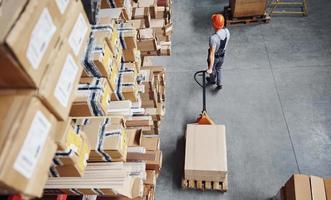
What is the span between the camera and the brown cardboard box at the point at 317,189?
150 inches

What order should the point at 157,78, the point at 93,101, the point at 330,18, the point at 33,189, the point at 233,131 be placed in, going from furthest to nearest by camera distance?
the point at 330,18
the point at 233,131
the point at 157,78
the point at 93,101
the point at 33,189

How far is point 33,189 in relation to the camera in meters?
1.45

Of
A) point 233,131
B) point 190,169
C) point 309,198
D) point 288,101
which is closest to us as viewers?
point 309,198

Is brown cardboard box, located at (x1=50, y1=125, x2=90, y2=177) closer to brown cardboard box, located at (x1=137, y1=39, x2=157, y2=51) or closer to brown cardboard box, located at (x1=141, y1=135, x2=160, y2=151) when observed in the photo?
brown cardboard box, located at (x1=141, y1=135, x2=160, y2=151)

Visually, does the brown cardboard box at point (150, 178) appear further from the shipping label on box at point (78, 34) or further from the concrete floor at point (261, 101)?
the shipping label on box at point (78, 34)

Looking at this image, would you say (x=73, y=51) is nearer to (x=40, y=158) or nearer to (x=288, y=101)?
(x=40, y=158)

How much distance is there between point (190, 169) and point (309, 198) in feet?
5.50

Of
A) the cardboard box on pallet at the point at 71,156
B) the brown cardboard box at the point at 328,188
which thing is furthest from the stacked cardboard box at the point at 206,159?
the cardboard box on pallet at the point at 71,156

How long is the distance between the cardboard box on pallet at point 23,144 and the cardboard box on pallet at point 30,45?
0.36 ft

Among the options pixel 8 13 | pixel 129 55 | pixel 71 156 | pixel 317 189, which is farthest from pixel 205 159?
pixel 8 13

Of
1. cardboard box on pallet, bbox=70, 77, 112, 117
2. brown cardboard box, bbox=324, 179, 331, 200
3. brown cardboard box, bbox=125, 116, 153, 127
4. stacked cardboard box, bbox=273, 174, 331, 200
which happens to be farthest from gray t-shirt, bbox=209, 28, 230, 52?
cardboard box on pallet, bbox=70, 77, 112, 117

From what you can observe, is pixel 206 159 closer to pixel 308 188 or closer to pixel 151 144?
pixel 151 144

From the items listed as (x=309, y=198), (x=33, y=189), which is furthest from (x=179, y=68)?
(x=33, y=189)

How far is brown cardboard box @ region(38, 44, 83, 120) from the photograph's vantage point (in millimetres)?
1518
